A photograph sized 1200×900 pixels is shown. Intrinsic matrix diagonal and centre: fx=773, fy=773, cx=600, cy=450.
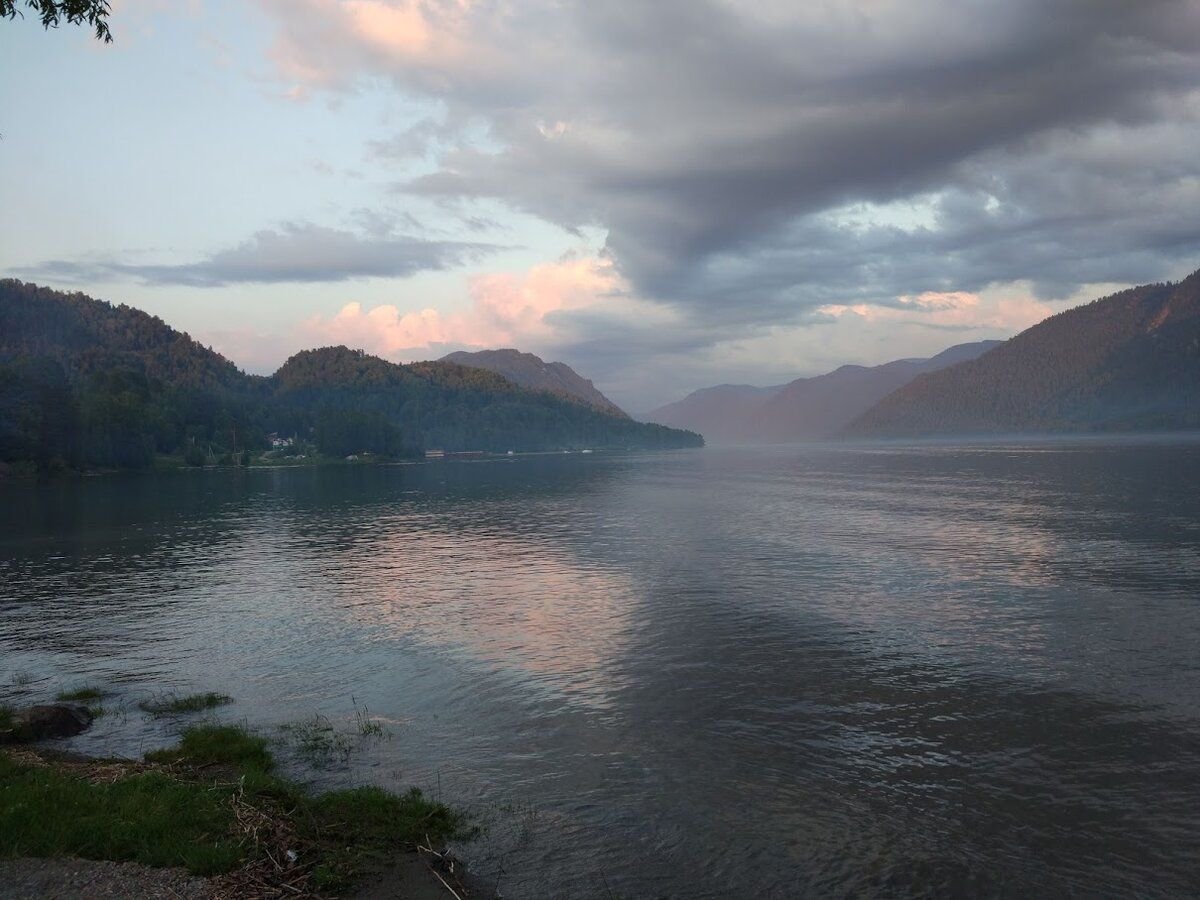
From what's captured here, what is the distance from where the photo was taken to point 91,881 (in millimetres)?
15289

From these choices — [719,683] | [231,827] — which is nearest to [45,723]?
[231,827]

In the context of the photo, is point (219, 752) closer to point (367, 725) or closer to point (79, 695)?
point (367, 725)

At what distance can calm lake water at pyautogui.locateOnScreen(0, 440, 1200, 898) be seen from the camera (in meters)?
20.0

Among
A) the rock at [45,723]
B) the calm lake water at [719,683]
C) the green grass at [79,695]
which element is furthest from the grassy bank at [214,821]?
the green grass at [79,695]

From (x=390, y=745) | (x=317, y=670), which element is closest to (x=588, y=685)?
(x=390, y=745)

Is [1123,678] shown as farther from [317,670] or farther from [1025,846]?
[317,670]

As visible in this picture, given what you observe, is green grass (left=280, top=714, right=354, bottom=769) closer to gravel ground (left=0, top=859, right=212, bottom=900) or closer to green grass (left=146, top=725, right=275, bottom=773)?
green grass (left=146, top=725, right=275, bottom=773)

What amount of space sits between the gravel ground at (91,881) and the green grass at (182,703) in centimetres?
1564

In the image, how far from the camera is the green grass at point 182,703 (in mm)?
30641

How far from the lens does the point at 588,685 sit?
1325 inches

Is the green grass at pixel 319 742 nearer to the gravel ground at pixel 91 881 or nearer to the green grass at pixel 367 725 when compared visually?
the green grass at pixel 367 725

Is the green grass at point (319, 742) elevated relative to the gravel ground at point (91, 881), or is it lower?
lower

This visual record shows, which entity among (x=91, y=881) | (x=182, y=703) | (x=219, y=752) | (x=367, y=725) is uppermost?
(x=91, y=881)

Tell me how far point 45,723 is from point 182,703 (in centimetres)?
494
